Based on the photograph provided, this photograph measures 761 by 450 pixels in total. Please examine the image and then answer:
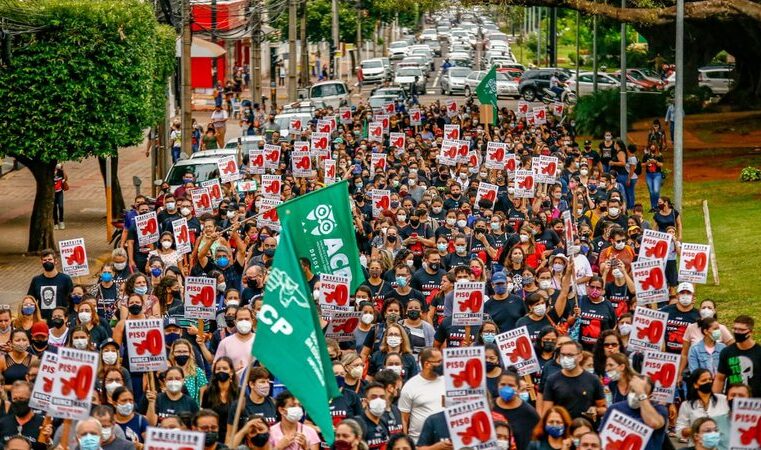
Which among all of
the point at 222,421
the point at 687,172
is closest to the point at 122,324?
the point at 222,421

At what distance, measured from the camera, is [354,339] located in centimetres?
1485

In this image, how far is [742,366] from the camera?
13.1m

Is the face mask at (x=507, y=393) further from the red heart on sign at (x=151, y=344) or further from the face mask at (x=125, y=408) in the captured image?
the red heart on sign at (x=151, y=344)

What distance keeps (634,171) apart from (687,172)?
8972 millimetres

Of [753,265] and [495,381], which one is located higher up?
[495,381]

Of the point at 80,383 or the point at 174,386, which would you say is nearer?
the point at 80,383

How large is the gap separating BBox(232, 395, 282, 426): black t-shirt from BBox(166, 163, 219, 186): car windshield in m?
18.1

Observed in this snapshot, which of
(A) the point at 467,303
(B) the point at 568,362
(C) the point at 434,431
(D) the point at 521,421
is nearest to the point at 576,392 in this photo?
(B) the point at 568,362

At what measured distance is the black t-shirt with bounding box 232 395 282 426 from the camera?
38.7ft

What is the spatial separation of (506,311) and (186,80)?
20611 millimetres

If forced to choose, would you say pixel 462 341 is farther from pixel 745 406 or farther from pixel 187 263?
pixel 187 263

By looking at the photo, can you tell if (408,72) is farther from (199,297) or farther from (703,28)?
(199,297)

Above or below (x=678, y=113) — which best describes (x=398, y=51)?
below

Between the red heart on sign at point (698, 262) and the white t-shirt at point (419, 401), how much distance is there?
559 centimetres
